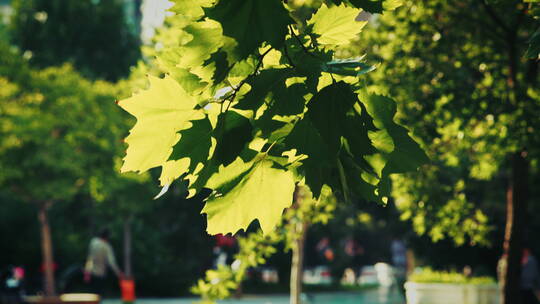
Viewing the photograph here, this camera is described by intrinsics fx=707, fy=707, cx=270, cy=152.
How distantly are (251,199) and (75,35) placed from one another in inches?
1708

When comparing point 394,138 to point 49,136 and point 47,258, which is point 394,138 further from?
point 47,258

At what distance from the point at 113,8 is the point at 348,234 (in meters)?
21.1

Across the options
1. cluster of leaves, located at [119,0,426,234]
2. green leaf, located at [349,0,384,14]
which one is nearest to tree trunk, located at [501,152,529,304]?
cluster of leaves, located at [119,0,426,234]

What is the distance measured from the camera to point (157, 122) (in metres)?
2.07

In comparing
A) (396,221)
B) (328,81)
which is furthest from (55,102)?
(328,81)

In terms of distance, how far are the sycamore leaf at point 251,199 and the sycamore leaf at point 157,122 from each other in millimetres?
201

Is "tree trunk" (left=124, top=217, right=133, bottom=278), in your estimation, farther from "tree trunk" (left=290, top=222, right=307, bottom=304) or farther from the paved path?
"tree trunk" (left=290, top=222, right=307, bottom=304)

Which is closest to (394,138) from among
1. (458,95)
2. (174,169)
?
(174,169)

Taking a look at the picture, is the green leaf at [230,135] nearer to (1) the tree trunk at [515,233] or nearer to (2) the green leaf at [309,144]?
(2) the green leaf at [309,144]

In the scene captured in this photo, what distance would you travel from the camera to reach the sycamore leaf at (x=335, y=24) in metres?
2.01

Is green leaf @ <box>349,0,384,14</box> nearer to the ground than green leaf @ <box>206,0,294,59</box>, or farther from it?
farther from it

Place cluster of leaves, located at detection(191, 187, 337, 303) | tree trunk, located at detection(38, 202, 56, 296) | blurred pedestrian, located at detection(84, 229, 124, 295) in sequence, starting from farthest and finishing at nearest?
tree trunk, located at detection(38, 202, 56, 296) → blurred pedestrian, located at detection(84, 229, 124, 295) → cluster of leaves, located at detection(191, 187, 337, 303)

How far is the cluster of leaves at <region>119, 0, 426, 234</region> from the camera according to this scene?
184cm

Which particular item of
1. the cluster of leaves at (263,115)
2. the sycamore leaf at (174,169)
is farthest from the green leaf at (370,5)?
the sycamore leaf at (174,169)
